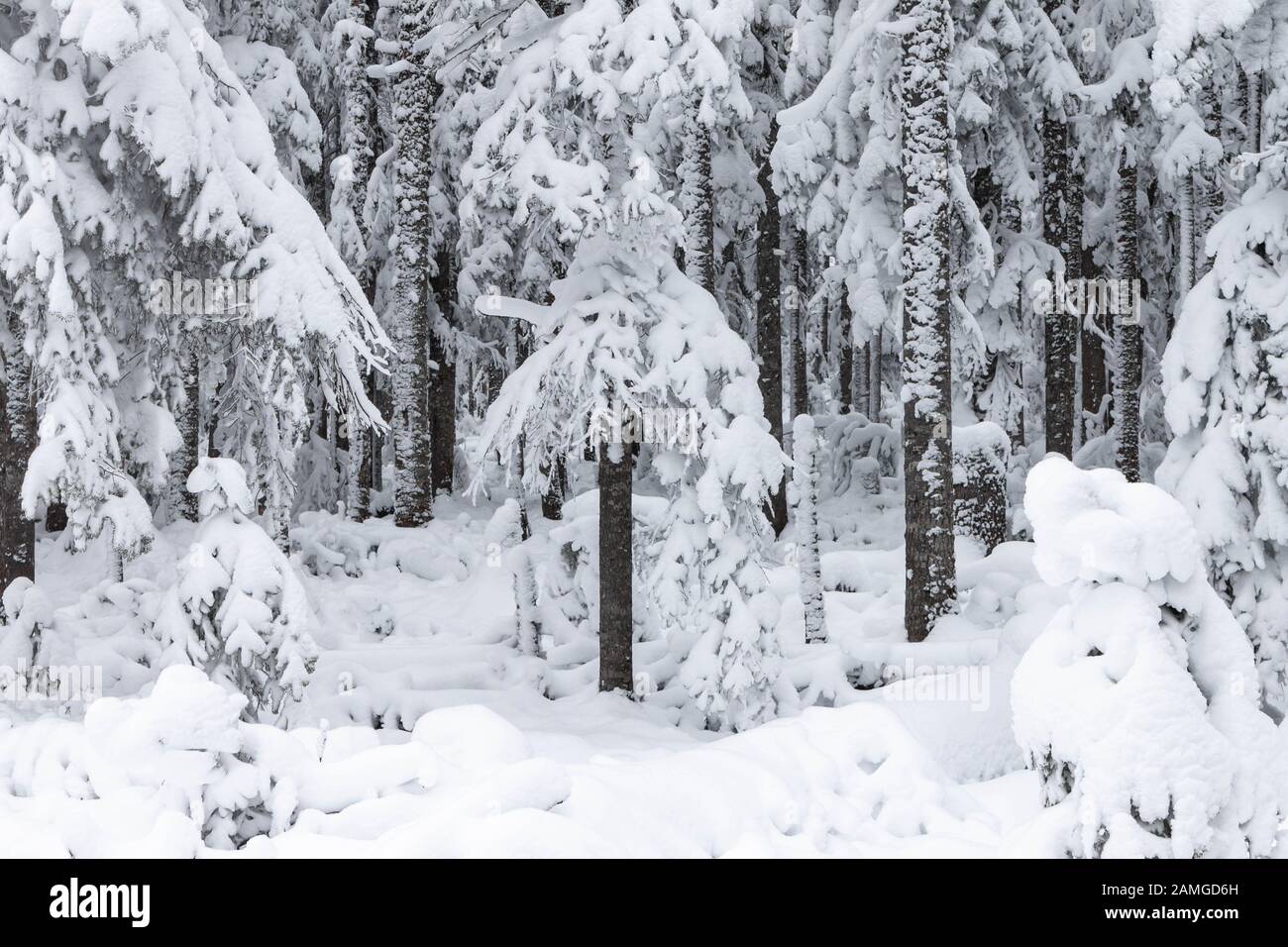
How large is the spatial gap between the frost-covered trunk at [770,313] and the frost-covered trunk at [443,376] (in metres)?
5.83

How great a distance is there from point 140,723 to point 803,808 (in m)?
3.60

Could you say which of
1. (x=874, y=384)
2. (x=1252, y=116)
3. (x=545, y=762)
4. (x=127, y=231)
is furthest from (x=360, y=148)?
(x=545, y=762)

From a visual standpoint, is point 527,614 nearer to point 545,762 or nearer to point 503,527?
point 503,527

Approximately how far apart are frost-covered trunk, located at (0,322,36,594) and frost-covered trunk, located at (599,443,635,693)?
5.46m

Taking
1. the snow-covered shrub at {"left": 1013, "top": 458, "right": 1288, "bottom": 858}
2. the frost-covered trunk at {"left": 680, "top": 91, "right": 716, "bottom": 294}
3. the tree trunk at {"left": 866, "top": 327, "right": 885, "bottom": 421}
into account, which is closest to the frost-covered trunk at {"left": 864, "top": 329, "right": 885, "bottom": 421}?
the tree trunk at {"left": 866, "top": 327, "right": 885, "bottom": 421}

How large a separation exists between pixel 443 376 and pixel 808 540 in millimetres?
11737

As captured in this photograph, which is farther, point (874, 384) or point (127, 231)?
point (874, 384)

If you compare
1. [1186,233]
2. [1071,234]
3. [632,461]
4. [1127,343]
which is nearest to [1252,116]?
[1186,233]

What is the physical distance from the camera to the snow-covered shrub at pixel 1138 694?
4.51 meters

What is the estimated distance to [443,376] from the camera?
75.7 ft

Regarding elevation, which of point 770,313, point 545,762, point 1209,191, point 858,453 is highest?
point 1209,191

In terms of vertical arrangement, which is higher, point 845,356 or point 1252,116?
point 1252,116

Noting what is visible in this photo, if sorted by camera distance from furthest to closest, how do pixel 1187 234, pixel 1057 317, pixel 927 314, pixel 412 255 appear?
pixel 1187 234, pixel 412 255, pixel 1057 317, pixel 927 314

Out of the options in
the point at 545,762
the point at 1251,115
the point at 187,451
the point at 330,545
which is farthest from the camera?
the point at 1251,115
